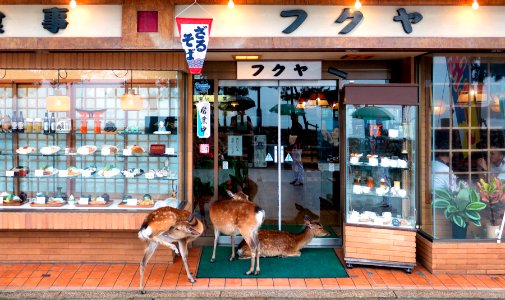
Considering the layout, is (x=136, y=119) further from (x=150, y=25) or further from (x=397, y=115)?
(x=397, y=115)

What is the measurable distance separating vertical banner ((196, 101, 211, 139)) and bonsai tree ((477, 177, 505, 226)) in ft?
15.0

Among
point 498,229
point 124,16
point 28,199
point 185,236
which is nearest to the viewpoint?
point 185,236

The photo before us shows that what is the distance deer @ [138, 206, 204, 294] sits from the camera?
5656 millimetres

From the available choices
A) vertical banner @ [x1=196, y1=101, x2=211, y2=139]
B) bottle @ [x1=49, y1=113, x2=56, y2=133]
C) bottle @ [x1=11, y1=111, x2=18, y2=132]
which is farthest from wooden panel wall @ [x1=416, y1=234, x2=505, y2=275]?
bottle @ [x1=11, y1=111, x2=18, y2=132]

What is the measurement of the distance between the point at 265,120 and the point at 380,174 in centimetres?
229

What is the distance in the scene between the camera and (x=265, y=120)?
801cm

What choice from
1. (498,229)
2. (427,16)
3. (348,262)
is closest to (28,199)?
(348,262)

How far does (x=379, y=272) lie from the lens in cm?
648

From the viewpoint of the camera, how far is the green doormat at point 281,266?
637 cm

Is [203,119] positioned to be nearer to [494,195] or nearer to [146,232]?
[146,232]

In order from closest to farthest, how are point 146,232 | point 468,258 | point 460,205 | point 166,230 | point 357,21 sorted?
point 146,232 → point 166,230 → point 357,21 → point 468,258 → point 460,205

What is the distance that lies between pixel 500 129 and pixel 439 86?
1213mm

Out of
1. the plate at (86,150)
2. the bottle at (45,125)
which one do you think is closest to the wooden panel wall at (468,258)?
the plate at (86,150)

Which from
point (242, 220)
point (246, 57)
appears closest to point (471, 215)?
point (242, 220)
